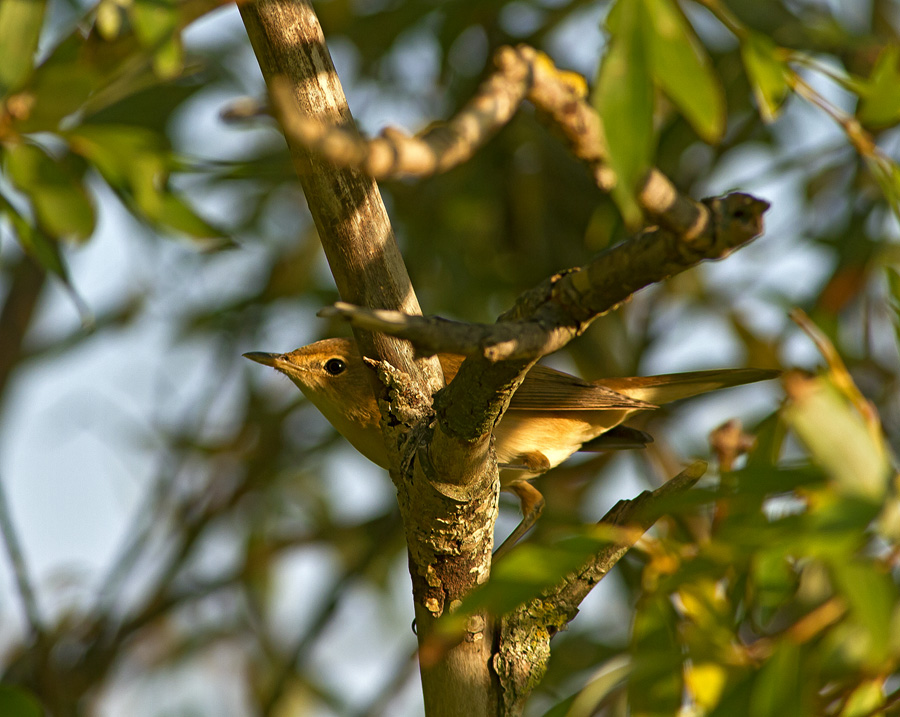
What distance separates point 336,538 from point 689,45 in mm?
3638

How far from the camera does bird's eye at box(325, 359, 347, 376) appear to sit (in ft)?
9.96

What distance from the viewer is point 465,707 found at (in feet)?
5.62

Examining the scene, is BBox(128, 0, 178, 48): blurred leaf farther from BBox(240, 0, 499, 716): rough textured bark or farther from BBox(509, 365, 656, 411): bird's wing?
BBox(509, 365, 656, 411): bird's wing

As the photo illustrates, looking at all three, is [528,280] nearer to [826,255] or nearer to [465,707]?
[826,255]

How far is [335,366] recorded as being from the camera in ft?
9.98

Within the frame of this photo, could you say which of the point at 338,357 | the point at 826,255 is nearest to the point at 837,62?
the point at 826,255

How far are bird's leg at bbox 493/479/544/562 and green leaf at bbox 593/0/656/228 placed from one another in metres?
1.93

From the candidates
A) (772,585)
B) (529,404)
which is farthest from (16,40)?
(529,404)

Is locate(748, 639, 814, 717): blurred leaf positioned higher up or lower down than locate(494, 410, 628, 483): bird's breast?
higher up

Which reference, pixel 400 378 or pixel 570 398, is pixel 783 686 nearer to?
pixel 400 378

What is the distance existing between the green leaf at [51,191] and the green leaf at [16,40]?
439 mm

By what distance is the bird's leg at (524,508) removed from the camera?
9.64 feet

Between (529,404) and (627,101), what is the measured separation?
2138 mm

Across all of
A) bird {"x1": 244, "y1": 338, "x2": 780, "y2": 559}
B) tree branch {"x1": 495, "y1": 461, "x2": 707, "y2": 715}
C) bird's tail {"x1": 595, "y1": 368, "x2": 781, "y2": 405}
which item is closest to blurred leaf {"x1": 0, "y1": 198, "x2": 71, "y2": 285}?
bird {"x1": 244, "y1": 338, "x2": 780, "y2": 559}
